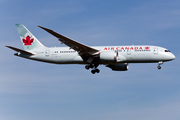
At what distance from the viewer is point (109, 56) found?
46375 millimetres

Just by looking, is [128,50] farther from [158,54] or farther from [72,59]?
[72,59]

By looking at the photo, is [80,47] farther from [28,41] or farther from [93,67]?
[28,41]

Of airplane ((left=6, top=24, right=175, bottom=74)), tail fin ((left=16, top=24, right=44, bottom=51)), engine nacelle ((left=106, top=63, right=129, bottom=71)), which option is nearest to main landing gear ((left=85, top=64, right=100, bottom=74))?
airplane ((left=6, top=24, right=175, bottom=74))

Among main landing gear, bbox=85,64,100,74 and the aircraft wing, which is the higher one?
the aircraft wing

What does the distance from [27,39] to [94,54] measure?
1355 cm

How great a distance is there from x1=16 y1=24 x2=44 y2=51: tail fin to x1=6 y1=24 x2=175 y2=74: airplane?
0.97 meters

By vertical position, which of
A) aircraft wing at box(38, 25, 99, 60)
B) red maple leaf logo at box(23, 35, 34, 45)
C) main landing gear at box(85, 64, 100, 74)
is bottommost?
main landing gear at box(85, 64, 100, 74)

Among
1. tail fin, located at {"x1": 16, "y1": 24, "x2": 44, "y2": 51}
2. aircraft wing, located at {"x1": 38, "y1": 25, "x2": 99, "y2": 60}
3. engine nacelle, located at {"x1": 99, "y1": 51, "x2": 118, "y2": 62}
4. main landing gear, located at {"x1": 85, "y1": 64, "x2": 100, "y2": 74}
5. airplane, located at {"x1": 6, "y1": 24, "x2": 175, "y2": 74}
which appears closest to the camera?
aircraft wing, located at {"x1": 38, "y1": 25, "x2": 99, "y2": 60}

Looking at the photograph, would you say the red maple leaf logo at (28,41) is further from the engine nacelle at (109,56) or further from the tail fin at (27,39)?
the engine nacelle at (109,56)

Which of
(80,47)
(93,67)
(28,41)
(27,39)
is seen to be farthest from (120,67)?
(27,39)

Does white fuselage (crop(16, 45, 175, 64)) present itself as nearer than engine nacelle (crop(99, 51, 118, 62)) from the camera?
No

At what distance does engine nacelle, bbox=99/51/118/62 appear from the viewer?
46188 millimetres

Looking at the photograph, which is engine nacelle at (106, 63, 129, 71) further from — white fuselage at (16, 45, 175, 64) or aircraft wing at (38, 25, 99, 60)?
aircraft wing at (38, 25, 99, 60)

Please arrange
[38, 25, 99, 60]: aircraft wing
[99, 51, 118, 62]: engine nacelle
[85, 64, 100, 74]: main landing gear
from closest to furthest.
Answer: [38, 25, 99, 60]: aircraft wing
[99, 51, 118, 62]: engine nacelle
[85, 64, 100, 74]: main landing gear
